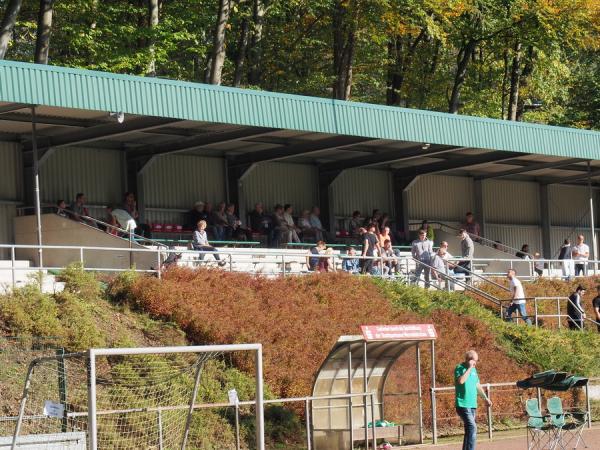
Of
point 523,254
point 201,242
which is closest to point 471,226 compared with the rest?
point 523,254

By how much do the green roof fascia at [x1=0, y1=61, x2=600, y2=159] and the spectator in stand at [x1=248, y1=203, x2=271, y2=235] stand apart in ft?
11.9

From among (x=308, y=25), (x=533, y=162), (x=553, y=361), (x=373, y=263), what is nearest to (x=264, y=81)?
(x=308, y=25)

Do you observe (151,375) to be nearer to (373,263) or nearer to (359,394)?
(359,394)

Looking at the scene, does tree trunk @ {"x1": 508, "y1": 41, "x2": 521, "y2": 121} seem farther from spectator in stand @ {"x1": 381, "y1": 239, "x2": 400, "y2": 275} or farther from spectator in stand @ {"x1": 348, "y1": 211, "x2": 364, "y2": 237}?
spectator in stand @ {"x1": 381, "y1": 239, "x2": 400, "y2": 275}

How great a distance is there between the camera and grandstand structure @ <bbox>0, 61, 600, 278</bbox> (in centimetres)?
2938

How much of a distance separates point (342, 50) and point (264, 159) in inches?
480

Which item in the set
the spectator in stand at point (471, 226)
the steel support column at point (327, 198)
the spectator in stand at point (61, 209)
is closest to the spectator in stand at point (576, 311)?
the spectator in stand at point (471, 226)

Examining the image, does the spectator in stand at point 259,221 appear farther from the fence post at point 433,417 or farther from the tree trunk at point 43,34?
the fence post at point 433,417

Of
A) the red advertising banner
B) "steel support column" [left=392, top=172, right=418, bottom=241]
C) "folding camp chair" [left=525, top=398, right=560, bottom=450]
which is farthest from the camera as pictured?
"steel support column" [left=392, top=172, right=418, bottom=241]

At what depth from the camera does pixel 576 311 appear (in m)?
33.2

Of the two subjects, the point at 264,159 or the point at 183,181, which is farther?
the point at 264,159

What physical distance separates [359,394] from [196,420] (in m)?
2.61

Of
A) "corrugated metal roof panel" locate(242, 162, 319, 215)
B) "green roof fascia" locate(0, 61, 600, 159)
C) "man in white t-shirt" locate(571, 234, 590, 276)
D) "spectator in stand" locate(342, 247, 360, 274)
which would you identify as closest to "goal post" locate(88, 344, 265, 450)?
"green roof fascia" locate(0, 61, 600, 159)

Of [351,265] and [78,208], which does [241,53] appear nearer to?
[78,208]
